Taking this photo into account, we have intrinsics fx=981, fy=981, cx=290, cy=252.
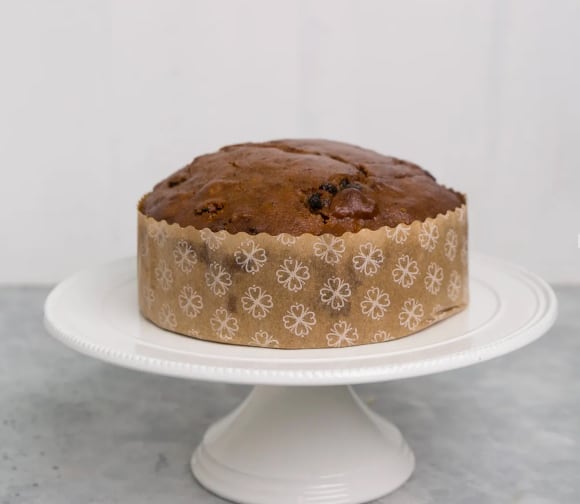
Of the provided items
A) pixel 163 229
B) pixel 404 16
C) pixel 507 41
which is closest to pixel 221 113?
pixel 404 16

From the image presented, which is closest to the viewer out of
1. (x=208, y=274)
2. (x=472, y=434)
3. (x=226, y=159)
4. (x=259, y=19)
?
(x=208, y=274)

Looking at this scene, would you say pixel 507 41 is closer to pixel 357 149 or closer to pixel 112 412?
pixel 357 149

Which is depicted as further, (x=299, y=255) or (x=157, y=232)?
(x=157, y=232)

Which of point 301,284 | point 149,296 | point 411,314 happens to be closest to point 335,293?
point 301,284

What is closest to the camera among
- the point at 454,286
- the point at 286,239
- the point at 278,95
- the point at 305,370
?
the point at 305,370

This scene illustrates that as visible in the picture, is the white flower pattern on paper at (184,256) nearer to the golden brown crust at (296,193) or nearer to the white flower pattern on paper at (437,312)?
the golden brown crust at (296,193)

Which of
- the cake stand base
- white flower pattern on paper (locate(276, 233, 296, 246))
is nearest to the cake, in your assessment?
white flower pattern on paper (locate(276, 233, 296, 246))

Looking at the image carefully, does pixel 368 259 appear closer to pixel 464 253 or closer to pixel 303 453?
pixel 464 253

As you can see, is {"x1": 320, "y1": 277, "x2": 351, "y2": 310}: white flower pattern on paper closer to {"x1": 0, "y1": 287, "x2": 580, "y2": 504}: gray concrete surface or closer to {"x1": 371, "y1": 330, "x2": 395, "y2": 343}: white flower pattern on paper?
{"x1": 371, "y1": 330, "x2": 395, "y2": 343}: white flower pattern on paper
